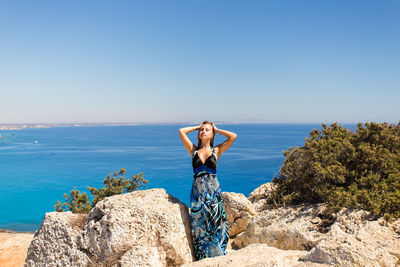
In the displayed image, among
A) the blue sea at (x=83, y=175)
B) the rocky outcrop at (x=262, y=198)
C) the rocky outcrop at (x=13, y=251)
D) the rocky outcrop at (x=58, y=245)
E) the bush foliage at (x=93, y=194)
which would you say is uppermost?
the rocky outcrop at (x=58, y=245)

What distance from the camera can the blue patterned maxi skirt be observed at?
5.89m

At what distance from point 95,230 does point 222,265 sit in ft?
8.51

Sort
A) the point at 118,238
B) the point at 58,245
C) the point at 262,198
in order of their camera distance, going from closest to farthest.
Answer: the point at 118,238 → the point at 58,245 → the point at 262,198

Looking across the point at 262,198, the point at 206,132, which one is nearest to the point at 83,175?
the point at 262,198

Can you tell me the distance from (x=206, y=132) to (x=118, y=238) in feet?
9.42

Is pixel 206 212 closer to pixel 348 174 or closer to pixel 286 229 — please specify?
pixel 286 229

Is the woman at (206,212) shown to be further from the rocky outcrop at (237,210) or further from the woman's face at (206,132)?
the rocky outcrop at (237,210)

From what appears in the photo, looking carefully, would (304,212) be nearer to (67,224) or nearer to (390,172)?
(390,172)

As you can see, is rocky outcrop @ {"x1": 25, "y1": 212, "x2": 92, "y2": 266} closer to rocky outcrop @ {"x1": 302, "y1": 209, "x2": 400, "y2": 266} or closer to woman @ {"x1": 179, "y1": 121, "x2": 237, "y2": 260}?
woman @ {"x1": 179, "y1": 121, "x2": 237, "y2": 260}

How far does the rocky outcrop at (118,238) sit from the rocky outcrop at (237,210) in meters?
2.67

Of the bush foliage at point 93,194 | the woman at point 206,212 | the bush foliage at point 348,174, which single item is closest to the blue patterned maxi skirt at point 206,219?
the woman at point 206,212

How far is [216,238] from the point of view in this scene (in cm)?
594

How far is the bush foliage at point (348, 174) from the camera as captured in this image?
22.3 ft

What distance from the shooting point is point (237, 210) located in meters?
8.29
